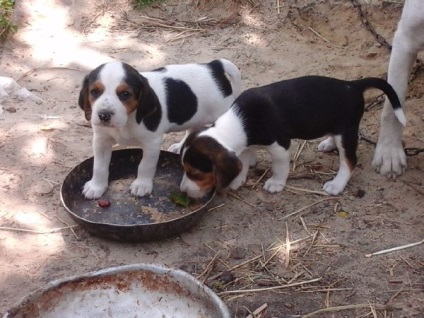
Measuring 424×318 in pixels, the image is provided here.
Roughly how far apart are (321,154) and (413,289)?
145 cm

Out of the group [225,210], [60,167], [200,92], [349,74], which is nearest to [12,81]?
[60,167]

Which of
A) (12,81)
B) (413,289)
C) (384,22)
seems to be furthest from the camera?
(384,22)

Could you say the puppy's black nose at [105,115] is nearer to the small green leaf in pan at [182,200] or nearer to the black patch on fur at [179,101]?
the black patch on fur at [179,101]

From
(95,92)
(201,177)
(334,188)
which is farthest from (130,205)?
(334,188)

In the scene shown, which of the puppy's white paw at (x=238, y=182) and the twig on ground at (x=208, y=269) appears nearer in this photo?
the twig on ground at (x=208, y=269)

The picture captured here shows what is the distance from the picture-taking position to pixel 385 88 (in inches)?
179

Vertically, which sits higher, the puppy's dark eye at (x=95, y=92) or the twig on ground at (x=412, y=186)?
the puppy's dark eye at (x=95, y=92)

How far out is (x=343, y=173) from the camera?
14.9 ft

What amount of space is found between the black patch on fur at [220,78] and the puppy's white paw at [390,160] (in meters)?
0.98

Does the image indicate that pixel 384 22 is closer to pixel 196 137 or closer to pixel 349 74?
pixel 349 74

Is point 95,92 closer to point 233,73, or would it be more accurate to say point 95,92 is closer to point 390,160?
point 233,73

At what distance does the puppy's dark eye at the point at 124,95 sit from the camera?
12.9 ft

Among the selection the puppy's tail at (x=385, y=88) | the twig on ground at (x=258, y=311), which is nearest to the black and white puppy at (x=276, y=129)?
the puppy's tail at (x=385, y=88)

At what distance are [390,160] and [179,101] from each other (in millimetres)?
1327
